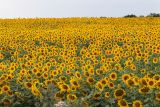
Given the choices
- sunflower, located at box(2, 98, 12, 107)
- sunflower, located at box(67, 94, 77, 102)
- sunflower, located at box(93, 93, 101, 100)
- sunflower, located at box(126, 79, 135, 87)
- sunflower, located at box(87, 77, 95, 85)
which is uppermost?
sunflower, located at box(126, 79, 135, 87)

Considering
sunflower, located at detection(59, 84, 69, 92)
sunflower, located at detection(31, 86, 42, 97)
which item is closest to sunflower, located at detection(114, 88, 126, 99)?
sunflower, located at detection(59, 84, 69, 92)

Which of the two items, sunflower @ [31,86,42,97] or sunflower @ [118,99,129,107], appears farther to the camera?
sunflower @ [31,86,42,97]

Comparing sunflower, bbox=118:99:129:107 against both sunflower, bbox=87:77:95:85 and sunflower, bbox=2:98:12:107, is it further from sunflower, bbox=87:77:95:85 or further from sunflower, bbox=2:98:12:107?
sunflower, bbox=2:98:12:107

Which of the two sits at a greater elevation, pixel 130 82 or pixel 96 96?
pixel 130 82

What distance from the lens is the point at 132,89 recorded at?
658cm

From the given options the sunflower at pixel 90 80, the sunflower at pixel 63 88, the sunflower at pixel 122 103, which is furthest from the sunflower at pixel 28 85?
the sunflower at pixel 122 103

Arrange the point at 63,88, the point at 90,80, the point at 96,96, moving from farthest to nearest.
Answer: the point at 90,80 < the point at 63,88 < the point at 96,96

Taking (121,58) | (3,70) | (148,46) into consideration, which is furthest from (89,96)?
(148,46)

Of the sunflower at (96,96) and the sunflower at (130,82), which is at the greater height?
the sunflower at (130,82)

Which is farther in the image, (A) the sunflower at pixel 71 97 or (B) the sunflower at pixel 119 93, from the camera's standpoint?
(B) the sunflower at pixel 119 93

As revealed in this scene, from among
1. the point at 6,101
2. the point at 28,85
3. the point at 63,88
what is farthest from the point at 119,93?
the point at 6,101

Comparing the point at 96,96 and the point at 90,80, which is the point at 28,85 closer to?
the point at 90,80

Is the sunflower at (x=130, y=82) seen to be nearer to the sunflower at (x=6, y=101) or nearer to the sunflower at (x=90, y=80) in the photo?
the sunflower at (x=90, y=80)

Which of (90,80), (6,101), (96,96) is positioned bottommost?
(6,101)
